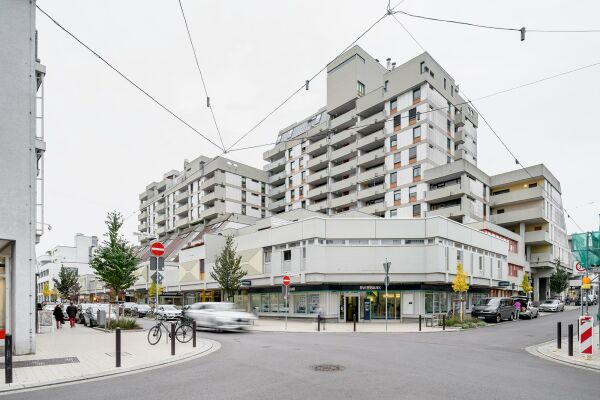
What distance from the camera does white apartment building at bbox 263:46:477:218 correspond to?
5153 cm

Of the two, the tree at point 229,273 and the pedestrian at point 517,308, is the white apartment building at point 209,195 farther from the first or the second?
the pedestrian at point 517,308

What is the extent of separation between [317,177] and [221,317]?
1710 inches

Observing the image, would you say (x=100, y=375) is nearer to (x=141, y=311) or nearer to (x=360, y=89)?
(x=141, y=311)

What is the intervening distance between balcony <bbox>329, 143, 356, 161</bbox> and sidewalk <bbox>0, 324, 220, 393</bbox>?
45797 millimetres

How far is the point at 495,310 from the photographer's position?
3044cm

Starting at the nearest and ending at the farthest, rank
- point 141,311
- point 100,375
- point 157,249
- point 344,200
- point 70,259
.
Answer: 1. point 100,375
2. point 157,249
3. point 141,311
4. point 344,200
5. point 70,259

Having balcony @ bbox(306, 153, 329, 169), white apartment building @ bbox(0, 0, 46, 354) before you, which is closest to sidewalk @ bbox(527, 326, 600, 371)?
white apartment building @ bbox(0, 0, 46, 354)

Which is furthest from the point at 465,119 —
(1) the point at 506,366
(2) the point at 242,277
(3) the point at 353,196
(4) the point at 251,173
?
(1) the point at 506,366

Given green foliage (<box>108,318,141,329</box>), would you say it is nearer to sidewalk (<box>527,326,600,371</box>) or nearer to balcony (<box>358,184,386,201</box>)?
sidewalk (<box>527,326,600,371</box>)

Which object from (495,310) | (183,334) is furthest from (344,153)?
(183,334)

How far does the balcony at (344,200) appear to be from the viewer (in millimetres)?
58781

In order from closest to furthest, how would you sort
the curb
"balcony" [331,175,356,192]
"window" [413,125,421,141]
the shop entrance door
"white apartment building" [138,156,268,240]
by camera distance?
the curb
the shop entrance door
"window" [413,125,421,141]
"balcony" [331,175,356,192]
"white apartment building" [138,156,268,240]

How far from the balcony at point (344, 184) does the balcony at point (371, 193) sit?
1.85m

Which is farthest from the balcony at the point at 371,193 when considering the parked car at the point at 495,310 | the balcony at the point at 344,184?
the parked car at the point at 495,310
